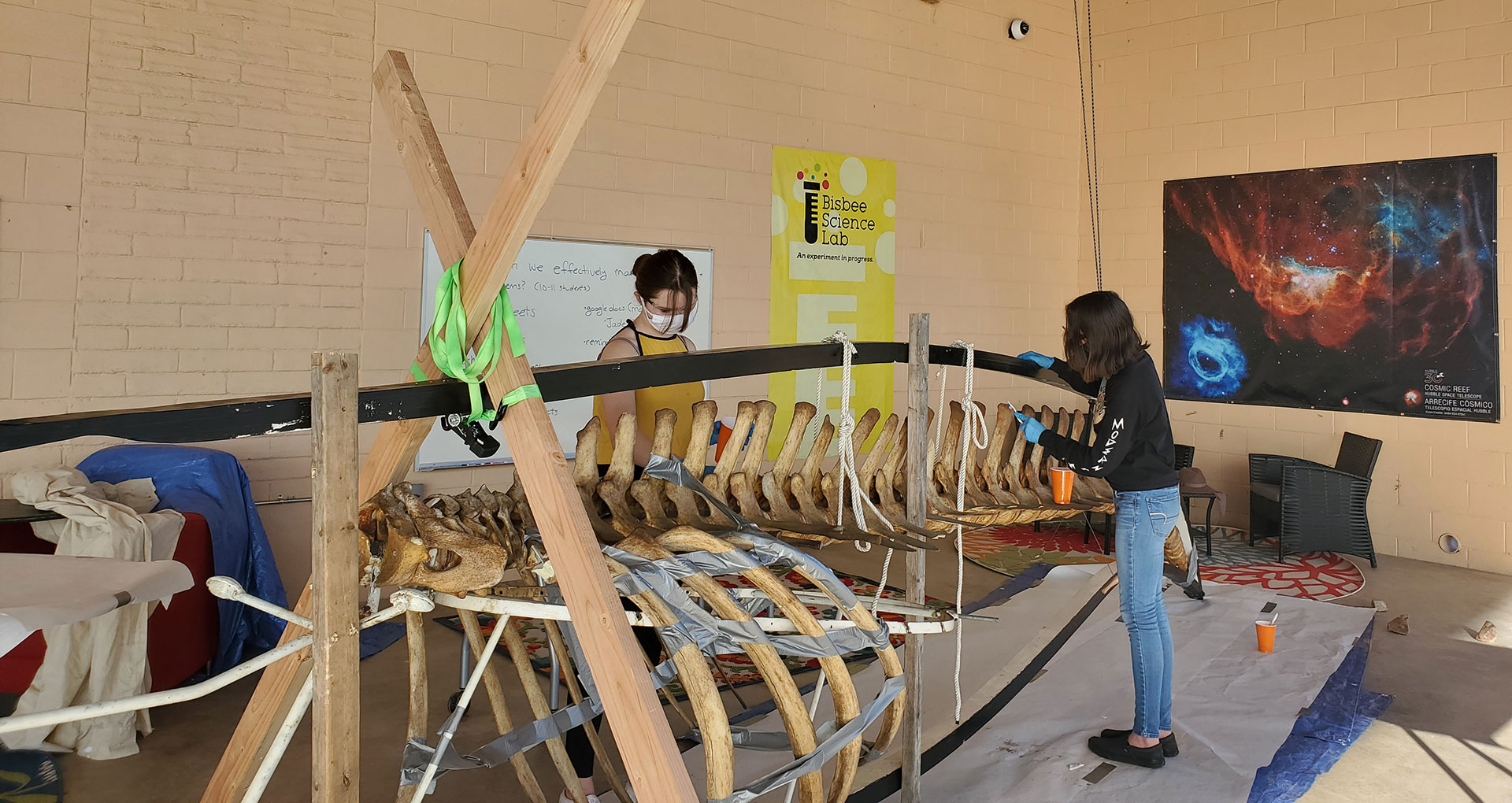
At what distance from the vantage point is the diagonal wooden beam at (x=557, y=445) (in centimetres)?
130

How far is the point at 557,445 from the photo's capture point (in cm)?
148

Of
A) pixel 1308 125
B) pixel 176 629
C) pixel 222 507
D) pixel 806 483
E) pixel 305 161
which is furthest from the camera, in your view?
pixel 1308 125

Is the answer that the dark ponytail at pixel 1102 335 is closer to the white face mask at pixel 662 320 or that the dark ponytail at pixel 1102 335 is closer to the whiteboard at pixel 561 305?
the white face mask at pixel 662 320

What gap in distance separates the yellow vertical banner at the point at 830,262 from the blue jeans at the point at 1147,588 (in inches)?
117

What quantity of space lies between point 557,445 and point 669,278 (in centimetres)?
136

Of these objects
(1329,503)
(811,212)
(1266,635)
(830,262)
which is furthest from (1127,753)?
(811,212)

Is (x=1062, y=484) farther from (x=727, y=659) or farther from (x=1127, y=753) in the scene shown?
(x=727, y=659)

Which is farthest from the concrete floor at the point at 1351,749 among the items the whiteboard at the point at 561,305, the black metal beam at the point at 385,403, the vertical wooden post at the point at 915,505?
the black metal beam at the point at 385,403

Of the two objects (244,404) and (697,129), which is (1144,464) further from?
(697,129)

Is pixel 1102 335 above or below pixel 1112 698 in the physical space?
above

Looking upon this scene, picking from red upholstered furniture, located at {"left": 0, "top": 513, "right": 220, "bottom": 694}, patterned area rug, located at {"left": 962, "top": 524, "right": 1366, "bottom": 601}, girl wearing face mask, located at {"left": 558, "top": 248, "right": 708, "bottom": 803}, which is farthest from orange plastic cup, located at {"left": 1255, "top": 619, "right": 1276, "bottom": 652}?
red upholstered furniture, located at {"left": 0, "top": 513, "right": 220, "bottom": 694}

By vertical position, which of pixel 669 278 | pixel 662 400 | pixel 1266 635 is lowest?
pixel 1266 635

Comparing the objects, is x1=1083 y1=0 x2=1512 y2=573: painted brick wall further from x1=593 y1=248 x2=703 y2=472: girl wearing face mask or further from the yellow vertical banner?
x1=593 y1=248 x2=703 y2=472: girl wearing face mask

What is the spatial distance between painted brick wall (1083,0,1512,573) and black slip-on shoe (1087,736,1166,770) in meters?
4.20
